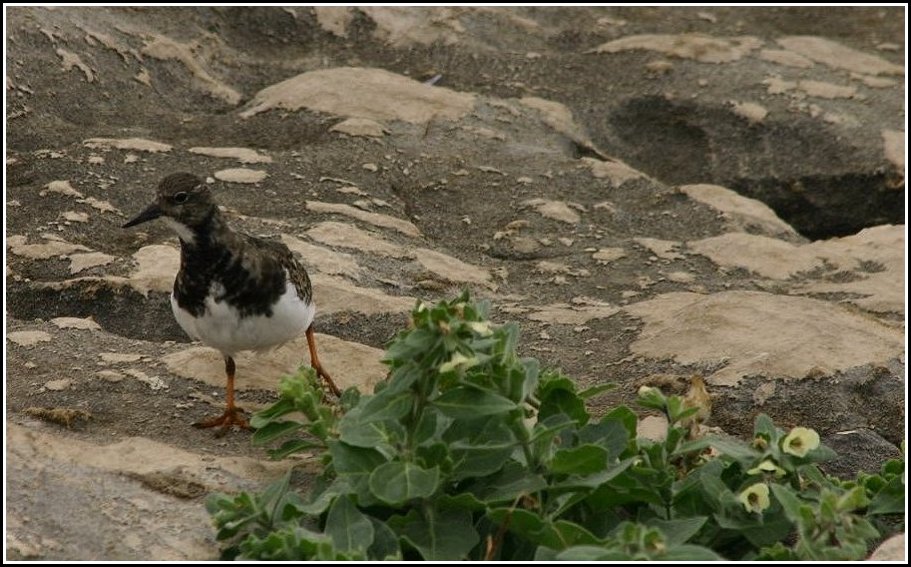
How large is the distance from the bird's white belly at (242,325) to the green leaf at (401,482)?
138 cm

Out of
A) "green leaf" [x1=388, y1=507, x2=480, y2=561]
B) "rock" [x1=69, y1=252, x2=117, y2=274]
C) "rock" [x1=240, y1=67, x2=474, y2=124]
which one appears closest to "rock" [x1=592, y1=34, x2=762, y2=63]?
"rock" [x1=240, y1=67, x2=474, y2=124]

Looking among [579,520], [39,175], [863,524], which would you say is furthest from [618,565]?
[39,175]

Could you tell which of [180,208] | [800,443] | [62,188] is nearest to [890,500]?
[800,443]

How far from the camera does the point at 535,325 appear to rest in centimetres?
602

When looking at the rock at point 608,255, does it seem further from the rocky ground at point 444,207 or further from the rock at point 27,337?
the rock at point 27,337

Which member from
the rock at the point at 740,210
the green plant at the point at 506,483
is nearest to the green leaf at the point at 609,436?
the green plant at the point at 506,483

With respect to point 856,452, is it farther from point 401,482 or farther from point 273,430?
point 273,430

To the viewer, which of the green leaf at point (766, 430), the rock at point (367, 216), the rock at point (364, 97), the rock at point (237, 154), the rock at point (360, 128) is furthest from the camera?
the rock at point (364, 97)

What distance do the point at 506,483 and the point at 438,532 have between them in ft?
0.90

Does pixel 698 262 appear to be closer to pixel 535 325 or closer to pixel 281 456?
pixel 535 325

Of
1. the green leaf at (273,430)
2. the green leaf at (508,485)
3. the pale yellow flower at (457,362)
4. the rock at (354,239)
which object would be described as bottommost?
the rock at (354,239)

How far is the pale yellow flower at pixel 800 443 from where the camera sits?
4309mm

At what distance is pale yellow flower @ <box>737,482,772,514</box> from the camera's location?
4.16 metres

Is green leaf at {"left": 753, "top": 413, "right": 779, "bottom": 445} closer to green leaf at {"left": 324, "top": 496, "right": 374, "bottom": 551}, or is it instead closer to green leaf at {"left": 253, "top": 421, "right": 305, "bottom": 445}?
green leaf at {"left": 324, "top": 496, "right": 374, "bottom": 551}
